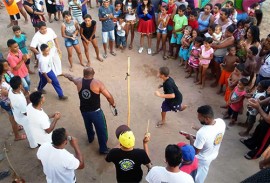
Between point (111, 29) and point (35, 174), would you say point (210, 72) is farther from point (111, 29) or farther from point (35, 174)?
point (35, 174)

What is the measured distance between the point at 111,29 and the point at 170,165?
5.98 meters

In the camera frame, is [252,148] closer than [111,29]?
Yes

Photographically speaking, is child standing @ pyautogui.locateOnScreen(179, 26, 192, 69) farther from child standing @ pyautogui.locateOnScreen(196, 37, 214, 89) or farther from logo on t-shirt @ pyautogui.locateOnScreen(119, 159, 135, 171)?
logo on t-shirt @ pyautogui.locateOnScreen(119, 159, 135, 171)

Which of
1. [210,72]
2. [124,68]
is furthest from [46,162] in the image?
[210,72]

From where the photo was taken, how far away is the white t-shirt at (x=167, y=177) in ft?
11.3

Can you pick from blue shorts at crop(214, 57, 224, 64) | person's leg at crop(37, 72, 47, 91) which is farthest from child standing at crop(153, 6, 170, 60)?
person's leg at crop(37, 72, 47, 91)

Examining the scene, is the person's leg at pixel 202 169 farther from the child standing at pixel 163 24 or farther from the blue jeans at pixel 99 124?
the child standing at pixel 163 24

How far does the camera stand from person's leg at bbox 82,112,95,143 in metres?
5.47

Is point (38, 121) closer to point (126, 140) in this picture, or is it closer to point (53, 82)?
point (126, 140)

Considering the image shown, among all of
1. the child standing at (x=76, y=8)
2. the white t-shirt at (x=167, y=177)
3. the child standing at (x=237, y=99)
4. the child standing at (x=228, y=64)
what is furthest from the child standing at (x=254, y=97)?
the child standing at (x=76, y=8)

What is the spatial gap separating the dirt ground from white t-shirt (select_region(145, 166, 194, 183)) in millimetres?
2038

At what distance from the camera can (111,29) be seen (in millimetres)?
8727

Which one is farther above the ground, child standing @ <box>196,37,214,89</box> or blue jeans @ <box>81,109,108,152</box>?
child standing @ <box>196,37,214,89</box>

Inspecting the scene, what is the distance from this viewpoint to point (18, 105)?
17.5 ft
